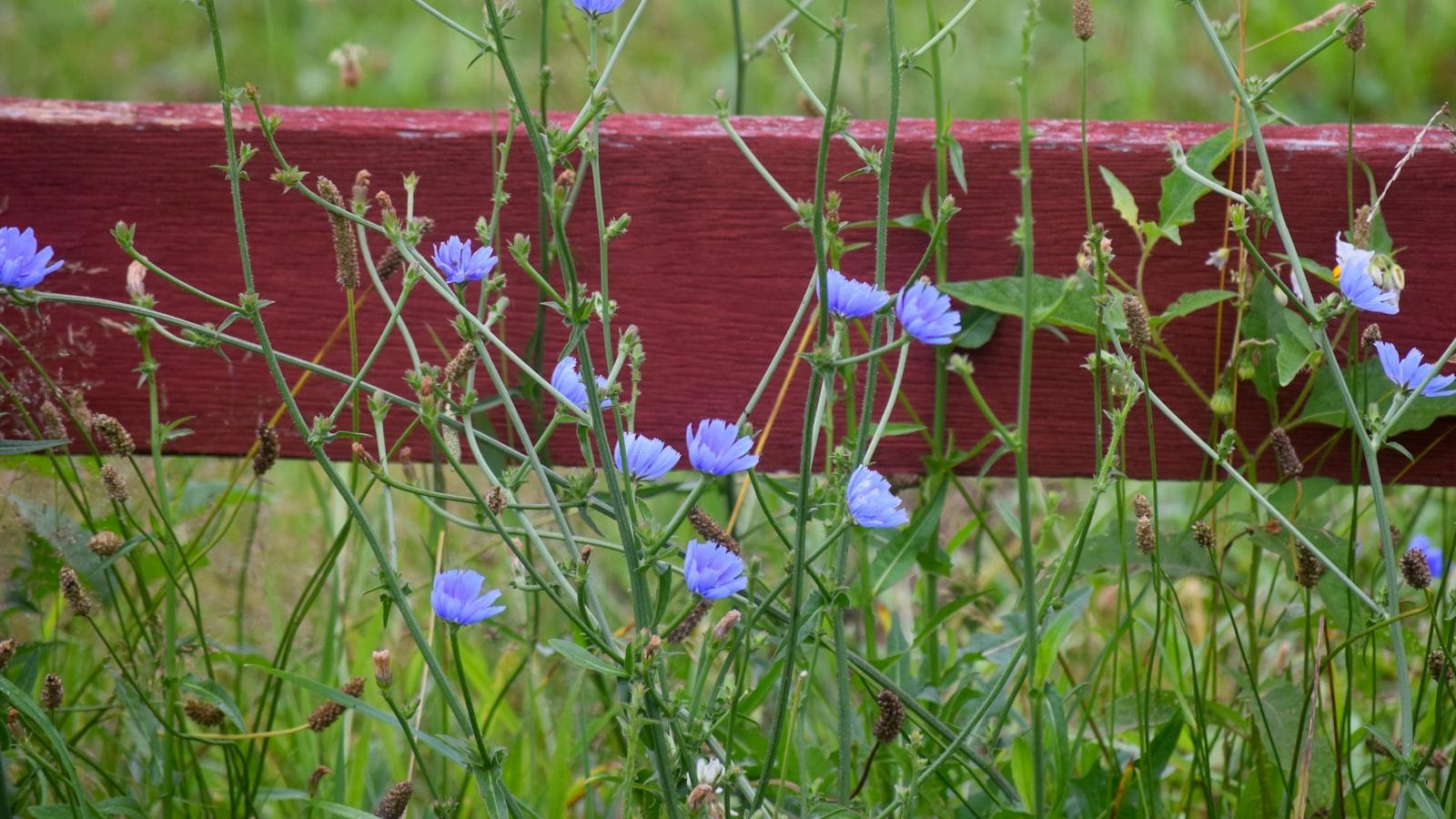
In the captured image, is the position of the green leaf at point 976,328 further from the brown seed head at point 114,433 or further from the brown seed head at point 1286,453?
the brown seed head at point 114,433

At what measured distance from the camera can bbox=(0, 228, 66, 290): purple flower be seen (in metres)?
0.73

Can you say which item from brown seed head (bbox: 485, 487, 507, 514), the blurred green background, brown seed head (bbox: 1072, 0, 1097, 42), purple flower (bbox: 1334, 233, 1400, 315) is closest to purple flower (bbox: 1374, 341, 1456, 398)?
purple flower (bbox: 1334, 233, 1400, 315)

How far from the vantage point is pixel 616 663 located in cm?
71

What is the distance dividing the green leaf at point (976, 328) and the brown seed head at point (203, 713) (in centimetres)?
60

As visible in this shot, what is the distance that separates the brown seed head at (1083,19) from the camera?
2.52 feet

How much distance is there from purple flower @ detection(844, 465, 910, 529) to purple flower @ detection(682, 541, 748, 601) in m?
0.07

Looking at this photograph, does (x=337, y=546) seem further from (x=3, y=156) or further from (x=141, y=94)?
(x=141, y=94)

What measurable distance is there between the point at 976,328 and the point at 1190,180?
19cm

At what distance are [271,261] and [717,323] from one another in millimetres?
364

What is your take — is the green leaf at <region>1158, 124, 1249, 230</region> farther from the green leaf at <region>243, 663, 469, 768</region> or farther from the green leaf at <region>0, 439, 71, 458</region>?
the green leaf at <region>0, 439, 71, 458</region>

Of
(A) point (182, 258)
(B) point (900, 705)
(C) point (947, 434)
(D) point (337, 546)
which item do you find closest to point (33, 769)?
(D) point (337, 546)

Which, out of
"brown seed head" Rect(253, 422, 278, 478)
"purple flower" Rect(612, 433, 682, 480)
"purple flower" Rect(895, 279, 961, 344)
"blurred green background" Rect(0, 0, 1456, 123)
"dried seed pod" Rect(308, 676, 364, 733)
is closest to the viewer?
"purple flower" Rect(895, 279, 961, 344)

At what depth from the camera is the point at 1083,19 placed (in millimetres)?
774

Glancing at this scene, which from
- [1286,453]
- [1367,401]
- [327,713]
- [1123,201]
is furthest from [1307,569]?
[327,713]
